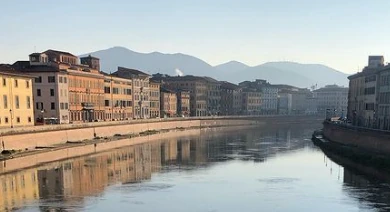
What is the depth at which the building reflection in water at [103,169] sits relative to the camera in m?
38.0

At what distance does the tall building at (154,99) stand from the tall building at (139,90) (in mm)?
3192

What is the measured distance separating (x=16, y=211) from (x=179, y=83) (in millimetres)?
140142

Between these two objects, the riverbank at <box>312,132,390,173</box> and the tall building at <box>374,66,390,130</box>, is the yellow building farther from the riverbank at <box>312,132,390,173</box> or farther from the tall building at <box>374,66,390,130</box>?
the tall building at <box>374,66,390,130</box>

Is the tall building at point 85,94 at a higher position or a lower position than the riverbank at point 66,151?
higher

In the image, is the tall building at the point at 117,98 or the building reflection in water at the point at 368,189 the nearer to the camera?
the building reflection in water at the point at 368,189

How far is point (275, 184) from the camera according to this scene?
146 ft

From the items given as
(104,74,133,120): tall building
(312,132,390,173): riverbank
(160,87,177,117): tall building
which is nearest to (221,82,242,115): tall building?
(160,87,177,117): tall building

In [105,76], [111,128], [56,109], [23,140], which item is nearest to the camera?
[23,140]

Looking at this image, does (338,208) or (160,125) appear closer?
(338,208)

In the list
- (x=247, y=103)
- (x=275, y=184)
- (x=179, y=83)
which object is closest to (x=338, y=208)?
(x=275, y=184)

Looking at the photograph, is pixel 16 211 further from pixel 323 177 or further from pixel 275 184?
pixel 323 177

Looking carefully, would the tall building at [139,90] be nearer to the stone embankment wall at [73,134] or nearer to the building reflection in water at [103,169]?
the stone embankment wall at [73,134]

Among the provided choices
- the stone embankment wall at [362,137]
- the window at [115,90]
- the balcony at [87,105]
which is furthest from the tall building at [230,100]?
the stone embankment wall at [362,137]

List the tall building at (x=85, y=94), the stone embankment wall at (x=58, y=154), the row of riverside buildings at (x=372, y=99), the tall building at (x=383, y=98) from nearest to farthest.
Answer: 1. the stone embankment wall at (x=58, y=154)
2. the tall building at (x=383, y=98)
3. the row of riverside buildings at (x=372, y=99)
4. the tall building at (x=85, y=94)
